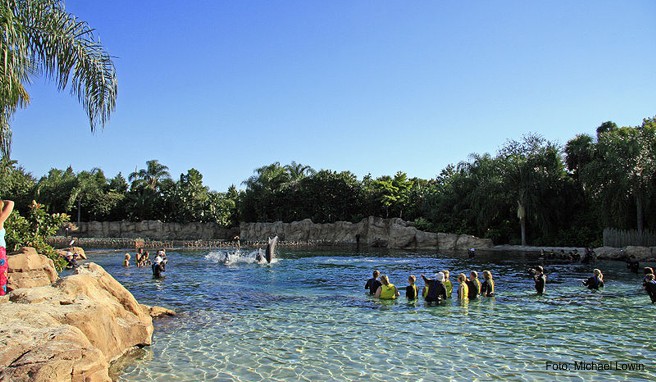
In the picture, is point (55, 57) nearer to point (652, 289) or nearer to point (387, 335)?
point (387, 335)

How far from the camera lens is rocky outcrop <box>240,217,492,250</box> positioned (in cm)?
4312

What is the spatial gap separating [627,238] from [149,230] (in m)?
50.5

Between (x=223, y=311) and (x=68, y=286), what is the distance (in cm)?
482

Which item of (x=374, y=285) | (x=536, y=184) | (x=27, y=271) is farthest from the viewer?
(x=536, y=184)

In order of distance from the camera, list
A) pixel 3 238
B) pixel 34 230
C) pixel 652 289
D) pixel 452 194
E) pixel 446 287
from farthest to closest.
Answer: pixel 452 194 → pixel 34 230 → pixel 446 287 → pixel 652 289 → pixel 3 238

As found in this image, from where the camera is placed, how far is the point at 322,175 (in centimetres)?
5806

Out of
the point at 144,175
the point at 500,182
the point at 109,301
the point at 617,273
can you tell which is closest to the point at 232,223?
the point at 144,175

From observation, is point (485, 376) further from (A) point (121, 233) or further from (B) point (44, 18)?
(A) point (121, 233)

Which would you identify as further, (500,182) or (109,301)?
(500,182)

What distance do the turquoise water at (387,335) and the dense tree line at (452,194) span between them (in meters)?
15.2

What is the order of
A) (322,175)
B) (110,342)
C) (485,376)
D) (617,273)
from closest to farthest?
(485,376), (110,342), (617,273), (322,175)

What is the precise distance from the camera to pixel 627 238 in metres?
32.0

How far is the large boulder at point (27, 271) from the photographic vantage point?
10930 mm

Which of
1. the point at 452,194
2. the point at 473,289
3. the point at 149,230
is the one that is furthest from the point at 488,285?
the point at 149,230
